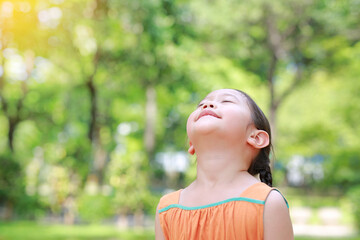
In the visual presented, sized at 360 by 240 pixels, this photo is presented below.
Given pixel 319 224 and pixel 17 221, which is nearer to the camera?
pixel 17 221

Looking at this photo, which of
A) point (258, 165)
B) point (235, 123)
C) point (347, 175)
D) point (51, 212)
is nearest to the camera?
point (235, 123)

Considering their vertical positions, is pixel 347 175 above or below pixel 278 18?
below

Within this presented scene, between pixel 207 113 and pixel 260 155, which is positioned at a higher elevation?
pixel 207 113

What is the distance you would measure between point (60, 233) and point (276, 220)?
1097cm

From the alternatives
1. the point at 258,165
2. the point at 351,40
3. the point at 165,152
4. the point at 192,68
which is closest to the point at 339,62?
the point at 351,40

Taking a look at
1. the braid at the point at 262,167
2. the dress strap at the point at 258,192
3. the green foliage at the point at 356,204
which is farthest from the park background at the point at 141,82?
the dress strap at the point at 258,192

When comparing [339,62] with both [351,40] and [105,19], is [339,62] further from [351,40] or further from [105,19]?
[105,19]

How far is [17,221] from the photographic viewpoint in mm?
14469

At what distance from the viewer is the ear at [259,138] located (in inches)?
73.7

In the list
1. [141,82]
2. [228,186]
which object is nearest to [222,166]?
[228,186]

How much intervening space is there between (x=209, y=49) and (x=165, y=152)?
41.5ft

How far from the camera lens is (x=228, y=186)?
1797 millimetres

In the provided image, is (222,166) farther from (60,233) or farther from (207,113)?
(60,233)

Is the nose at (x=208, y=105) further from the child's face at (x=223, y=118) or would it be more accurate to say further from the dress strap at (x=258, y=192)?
the dress strap at (x=258, y=192)
